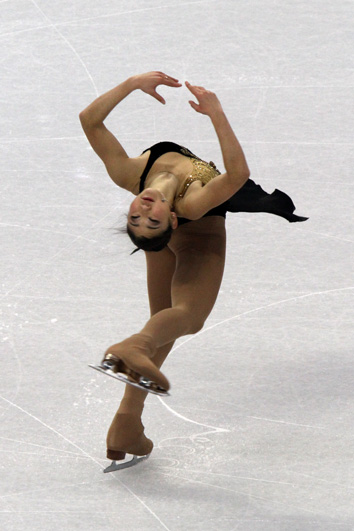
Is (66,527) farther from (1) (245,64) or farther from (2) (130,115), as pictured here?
(1) (245,64)

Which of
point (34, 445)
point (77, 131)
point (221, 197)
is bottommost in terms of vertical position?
point (34, 445)

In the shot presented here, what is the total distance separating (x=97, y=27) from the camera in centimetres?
759

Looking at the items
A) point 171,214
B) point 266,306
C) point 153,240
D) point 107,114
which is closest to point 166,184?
point 171,214

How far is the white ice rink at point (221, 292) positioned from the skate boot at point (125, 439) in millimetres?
75

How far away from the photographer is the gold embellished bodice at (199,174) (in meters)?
4.12

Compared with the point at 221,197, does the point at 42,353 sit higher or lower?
lower

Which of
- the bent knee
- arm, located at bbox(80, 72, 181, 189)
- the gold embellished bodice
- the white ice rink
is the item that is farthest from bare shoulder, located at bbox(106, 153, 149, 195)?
the white ice rink

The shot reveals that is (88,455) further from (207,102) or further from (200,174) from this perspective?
(207,102)

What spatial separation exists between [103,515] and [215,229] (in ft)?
3.54

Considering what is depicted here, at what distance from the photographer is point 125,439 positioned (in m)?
4.21

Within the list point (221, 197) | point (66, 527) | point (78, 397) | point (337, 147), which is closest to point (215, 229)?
point (221, 197)

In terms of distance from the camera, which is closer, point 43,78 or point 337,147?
point 337,147

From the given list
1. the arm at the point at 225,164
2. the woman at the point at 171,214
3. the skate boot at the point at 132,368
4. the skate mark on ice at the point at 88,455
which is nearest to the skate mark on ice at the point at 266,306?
the woman at the point at 171,214

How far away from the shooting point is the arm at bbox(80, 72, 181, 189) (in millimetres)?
4176
